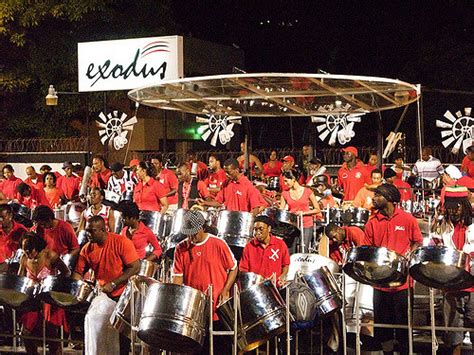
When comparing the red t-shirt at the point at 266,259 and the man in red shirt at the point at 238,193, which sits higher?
the man in red shirt at the point at 238,193

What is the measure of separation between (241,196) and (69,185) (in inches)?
179

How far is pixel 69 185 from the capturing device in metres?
12.7

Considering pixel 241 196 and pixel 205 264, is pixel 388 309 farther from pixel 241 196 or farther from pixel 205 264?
pixel 241 196

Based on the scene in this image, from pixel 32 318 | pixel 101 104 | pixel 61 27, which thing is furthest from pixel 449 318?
pixel 61 27

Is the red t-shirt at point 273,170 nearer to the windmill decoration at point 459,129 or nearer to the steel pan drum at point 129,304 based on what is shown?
the windmill decoration at point 459,129

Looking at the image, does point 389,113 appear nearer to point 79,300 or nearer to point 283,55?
point 283,55

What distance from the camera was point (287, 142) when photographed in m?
24.8

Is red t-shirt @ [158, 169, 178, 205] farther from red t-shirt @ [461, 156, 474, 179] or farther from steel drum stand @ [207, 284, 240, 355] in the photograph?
steel drum stand @ [207, 284, 240, 355]

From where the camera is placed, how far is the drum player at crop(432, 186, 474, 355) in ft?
20.8

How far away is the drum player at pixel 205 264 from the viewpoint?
594cm

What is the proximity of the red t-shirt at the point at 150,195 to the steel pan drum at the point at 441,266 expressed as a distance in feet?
15.3

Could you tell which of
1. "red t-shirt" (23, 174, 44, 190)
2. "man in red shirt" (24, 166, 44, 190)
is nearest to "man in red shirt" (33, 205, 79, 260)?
"red t-shirt" (23, 174, 44, 190)

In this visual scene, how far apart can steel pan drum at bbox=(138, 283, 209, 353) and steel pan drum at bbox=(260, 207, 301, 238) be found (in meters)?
2.82

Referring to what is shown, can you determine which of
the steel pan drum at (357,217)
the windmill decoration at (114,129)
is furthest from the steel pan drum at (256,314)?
the windmill decoration at (114,129)
